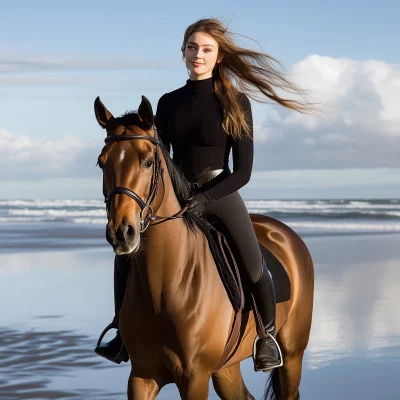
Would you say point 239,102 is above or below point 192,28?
below

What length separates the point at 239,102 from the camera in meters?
4.87

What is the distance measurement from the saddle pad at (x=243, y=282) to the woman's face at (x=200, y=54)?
89 cm

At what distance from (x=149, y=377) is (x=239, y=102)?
5.12 ft

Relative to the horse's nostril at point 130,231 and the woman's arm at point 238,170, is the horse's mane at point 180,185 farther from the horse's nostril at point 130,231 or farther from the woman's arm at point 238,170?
the horse's nostril at point 130,231

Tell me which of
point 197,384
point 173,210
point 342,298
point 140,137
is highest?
point 140,137

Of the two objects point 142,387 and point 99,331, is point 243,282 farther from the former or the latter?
point 99,331

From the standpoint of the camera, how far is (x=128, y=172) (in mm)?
3908

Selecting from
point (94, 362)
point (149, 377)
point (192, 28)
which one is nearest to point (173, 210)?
point (149, 377)

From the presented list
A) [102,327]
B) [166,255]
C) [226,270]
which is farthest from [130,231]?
[102,327]

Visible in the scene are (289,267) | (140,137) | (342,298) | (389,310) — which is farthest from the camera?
(342,298)

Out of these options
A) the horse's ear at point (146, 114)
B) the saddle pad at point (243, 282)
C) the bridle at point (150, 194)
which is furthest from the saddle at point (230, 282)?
the horse's ear at point (146, 114)

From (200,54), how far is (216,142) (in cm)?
52

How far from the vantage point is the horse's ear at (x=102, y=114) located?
425 cm

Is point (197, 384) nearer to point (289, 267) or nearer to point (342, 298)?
point (289, 267)
